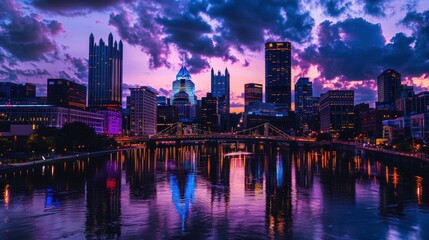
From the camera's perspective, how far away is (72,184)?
52.9m

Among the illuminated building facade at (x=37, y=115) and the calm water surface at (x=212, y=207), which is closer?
the calm water surface at (x=212, y=207)

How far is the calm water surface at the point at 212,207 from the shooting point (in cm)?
2841

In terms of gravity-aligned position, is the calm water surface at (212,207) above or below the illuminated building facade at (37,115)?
below

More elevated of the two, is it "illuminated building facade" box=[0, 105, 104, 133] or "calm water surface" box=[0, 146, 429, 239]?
"illuminated building facade" box=[0, 105, 104, 133]

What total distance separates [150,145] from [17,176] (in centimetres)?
11270

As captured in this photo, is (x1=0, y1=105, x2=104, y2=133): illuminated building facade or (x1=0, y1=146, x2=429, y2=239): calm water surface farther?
(x1=0, y1=105, x2=104, y2=133): illuminated building facade

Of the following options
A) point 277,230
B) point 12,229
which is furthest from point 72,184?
point 277,230

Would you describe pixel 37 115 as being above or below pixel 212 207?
above

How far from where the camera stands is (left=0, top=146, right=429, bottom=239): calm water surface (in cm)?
2841

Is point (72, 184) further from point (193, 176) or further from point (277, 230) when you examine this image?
point (277, 230)

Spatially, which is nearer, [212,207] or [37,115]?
[212,207]

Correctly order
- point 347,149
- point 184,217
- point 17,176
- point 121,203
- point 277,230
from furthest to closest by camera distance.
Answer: point 347,149 → point 17,176 → point 121,203 → point 184,217 → point 277,230

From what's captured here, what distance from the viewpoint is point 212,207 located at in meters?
37.4

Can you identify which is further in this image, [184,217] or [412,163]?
[412,163]
